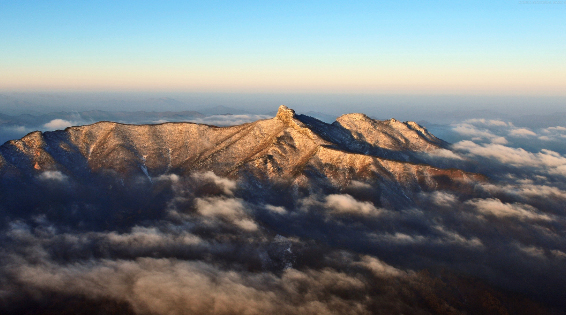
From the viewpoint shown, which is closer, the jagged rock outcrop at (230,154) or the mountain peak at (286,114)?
the jagged rock outcrop at (230,154)

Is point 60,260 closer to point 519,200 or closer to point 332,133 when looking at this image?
point 332,133

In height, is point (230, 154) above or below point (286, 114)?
below

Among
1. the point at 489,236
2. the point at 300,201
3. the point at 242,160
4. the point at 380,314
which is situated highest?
the point at 242,160

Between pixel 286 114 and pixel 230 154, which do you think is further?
pixel 286 114

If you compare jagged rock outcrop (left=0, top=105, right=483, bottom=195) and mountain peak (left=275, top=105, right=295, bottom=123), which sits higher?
mountain peak (left=275, top=105, right=295, bottom=123)

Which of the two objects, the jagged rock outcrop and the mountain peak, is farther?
the mountain peak

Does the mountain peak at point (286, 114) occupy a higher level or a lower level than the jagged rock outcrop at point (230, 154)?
higher

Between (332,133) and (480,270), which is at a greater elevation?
(332,133)

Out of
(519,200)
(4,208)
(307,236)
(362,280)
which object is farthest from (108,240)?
(519,200)
